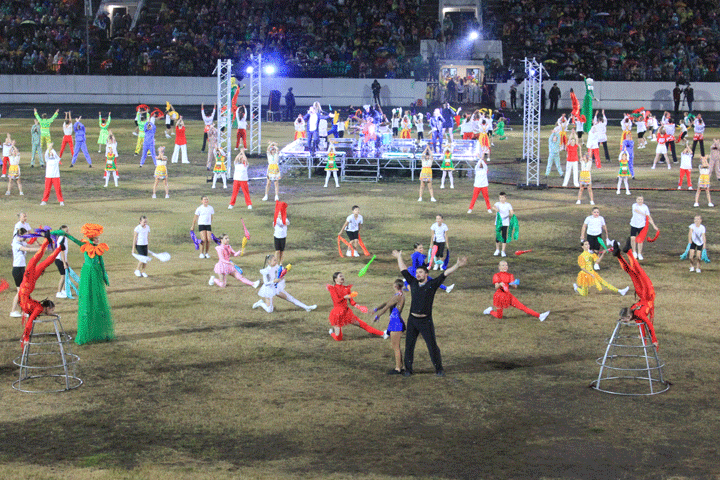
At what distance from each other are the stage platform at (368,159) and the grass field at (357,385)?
35.4ft

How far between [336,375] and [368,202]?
15.4 m

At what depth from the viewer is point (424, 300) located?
466 inches

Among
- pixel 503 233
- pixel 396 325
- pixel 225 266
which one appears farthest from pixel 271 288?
pixel 503 233

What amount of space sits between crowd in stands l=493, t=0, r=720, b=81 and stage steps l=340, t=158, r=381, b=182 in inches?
990

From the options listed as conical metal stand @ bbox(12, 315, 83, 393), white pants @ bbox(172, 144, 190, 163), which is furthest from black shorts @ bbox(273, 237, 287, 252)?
white pants @ bbox(172, 144, 190, 163)

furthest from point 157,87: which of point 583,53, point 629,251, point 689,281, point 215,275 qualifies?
point 629,251

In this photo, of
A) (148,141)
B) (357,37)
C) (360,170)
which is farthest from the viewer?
(357,37)

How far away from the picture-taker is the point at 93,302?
533 inches

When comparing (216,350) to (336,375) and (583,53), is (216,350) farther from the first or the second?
(583,53)

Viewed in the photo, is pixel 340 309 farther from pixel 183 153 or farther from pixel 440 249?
pixel 183 153

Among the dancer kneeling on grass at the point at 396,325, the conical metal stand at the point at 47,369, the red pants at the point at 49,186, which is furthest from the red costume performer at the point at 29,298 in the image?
the red pants at the point at 49,186

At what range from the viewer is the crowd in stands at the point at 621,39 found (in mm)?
54969

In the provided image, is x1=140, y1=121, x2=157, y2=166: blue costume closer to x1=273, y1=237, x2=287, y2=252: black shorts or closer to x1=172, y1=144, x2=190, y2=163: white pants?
x1=172, y1=144, x2=190, y2=163: white pants

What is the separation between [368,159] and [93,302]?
20.7m
